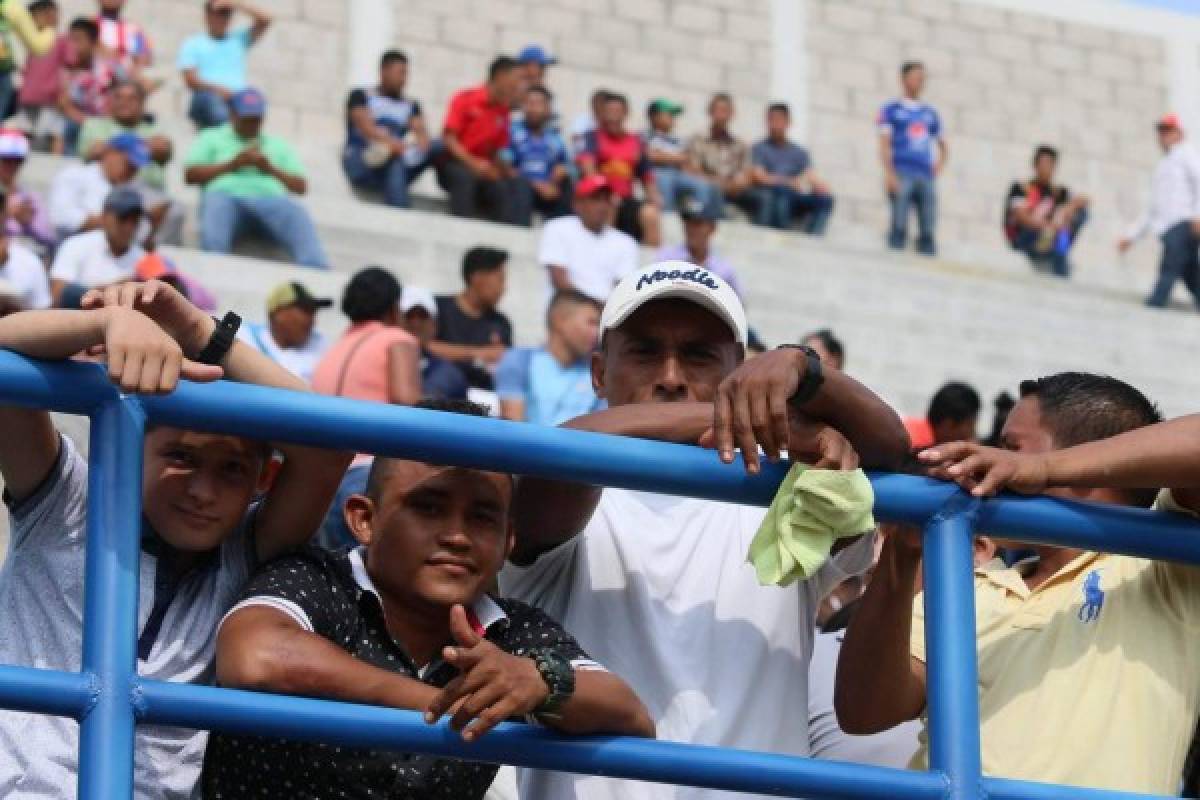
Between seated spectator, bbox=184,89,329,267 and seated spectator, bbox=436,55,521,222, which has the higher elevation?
seated spectator, bbox=436,55,521,222

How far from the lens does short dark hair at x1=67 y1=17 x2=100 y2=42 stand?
45.5 feet

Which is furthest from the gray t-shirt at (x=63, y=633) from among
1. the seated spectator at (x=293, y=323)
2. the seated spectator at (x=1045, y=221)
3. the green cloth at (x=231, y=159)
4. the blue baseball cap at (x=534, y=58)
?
the seated spectator at (x=1045, y=221)

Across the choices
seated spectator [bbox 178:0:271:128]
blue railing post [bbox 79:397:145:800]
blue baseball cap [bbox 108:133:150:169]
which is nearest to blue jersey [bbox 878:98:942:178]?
seated spectator [bbox 178:0:271:128]

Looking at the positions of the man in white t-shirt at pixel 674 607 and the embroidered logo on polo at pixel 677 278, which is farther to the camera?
the embroidered logo on polo at pixel 677 278

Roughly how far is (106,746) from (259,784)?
45 centimetres

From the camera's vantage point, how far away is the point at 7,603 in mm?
3168

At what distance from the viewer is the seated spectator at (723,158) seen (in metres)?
16.6

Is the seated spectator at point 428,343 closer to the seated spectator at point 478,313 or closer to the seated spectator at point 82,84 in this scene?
the seated spectator at point 478,313

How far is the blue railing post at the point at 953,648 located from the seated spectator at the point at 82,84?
11.0m

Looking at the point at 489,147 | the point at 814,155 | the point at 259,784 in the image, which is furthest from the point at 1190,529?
the point at 814,155

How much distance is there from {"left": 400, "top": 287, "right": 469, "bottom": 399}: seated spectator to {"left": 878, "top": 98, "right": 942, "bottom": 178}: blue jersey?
8025 mm

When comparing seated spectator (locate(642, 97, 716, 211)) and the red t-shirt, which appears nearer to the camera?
the red t-shirt

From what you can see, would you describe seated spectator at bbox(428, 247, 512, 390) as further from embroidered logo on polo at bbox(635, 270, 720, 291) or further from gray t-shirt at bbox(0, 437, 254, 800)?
gray t-shirt at bbox(0, 437, 254, 800)

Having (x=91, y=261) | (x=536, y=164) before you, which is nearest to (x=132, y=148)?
(x=91, y=261)
